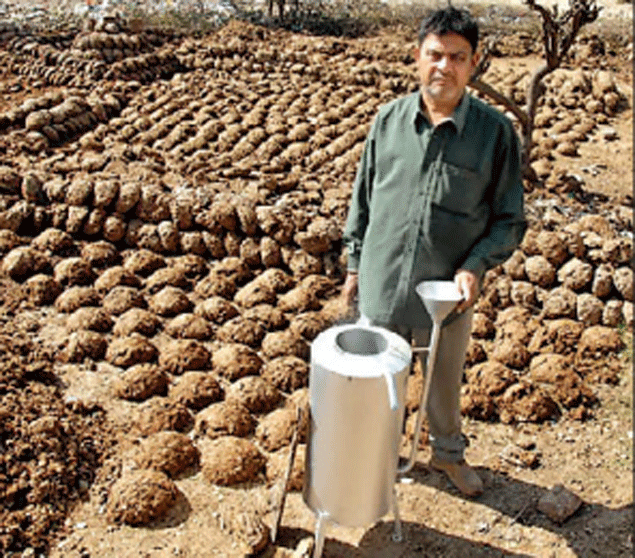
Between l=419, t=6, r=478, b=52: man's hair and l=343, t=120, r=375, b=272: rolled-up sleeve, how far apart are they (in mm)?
507

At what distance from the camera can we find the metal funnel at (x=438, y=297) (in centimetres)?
228

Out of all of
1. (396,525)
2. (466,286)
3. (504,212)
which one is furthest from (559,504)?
(504,212)

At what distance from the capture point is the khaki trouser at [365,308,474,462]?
263 cm

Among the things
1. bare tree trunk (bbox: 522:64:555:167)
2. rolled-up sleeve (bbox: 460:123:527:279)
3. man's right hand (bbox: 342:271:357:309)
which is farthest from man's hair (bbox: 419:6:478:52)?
bare tree trunk (bbox: 522:64:555:167)

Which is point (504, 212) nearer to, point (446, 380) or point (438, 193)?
point (438, 193)

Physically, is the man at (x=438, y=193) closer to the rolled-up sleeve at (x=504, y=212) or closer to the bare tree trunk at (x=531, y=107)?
the rolled-up sleeve at (x=504, y=212)

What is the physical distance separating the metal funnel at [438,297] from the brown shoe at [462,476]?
91 cm

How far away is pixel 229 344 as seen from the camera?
4121 mm

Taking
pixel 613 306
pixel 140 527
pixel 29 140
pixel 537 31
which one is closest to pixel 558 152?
pixel 613 306

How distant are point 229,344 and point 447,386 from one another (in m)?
1.71

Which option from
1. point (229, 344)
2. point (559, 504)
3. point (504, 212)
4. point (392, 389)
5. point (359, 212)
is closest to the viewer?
point (392, 389)

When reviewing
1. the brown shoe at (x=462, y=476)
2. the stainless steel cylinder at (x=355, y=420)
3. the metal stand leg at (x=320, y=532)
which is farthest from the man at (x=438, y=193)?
the metal stand leg at (x=320, y=532)

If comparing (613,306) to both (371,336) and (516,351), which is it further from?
(371,336)

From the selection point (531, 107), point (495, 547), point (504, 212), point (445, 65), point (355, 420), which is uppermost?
point (445, 65)
